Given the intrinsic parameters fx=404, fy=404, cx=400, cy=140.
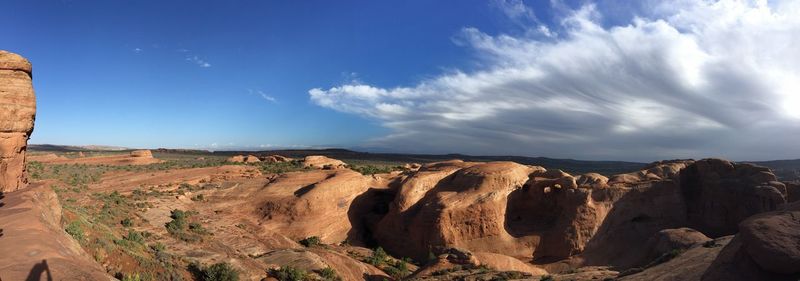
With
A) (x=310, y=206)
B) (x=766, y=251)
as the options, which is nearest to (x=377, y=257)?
(x=310, y=206)

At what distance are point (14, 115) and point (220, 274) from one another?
1297 cm

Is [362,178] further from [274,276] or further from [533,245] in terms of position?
[274,276]

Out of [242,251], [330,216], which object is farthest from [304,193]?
[242,251]

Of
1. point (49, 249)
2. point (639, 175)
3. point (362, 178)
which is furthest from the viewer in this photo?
point (362, 178)

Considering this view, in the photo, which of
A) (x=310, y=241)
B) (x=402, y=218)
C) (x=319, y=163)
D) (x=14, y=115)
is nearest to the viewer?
(x=14, y=115)

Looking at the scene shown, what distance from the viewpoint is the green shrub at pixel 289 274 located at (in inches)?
679

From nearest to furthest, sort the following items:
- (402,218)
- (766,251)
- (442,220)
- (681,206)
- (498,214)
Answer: (766,251) < (681,206) < (442,220) < (498,214) < (402,218)

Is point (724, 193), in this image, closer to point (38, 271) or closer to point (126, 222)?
point (38, 271)

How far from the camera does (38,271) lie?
7.11 metres

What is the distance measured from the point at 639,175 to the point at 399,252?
17626mm

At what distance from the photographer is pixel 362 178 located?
34906mm

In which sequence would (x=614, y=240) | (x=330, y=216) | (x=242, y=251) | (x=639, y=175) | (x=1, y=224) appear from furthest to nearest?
1. (x=330, y=216)
2. (x=639, y=175)
3. (x=614, y=240)
4. (x=242, y=251)
5. (x=1, y=224)

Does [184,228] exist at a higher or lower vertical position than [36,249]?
lower

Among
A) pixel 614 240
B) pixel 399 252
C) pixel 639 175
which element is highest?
pixel 639 175
